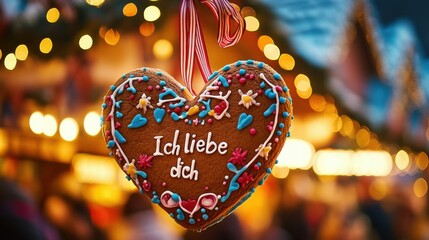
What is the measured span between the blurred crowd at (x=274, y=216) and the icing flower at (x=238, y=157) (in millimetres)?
1917

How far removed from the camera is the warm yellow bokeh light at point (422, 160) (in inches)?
296

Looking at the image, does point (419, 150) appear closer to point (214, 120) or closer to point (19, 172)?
point (19, 172)

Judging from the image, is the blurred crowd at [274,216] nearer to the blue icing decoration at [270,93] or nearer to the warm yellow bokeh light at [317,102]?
the warm yellow bokeh light at [317,102]

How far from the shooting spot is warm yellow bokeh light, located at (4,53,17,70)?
316cm

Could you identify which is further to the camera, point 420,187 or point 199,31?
point 420,187

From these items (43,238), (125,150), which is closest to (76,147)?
(43,238)

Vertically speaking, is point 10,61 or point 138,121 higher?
point 138,121

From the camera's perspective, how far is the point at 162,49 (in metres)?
3.72

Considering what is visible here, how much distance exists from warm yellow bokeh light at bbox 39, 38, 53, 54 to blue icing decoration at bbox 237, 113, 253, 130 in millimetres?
1826

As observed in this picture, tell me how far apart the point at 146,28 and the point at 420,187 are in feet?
17.7

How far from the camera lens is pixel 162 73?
1.43 metres

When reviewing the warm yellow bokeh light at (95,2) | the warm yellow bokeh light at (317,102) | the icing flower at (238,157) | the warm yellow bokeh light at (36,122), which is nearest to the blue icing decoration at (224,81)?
the icing flower at (238,157)

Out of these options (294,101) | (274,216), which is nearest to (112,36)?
(294,101)

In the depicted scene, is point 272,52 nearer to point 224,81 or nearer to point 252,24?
point 252,24
